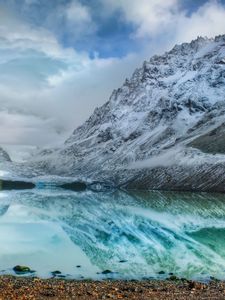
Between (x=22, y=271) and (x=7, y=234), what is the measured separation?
118 feet

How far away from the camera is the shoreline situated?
36.7 meters

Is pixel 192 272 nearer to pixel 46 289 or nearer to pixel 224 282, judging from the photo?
pixel 224 282

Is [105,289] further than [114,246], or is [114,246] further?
[114,246]

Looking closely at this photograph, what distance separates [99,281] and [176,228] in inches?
2305

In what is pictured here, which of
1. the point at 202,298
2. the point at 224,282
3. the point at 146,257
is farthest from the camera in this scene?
the point at 146,257

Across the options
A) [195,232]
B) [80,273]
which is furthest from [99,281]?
[195,232]

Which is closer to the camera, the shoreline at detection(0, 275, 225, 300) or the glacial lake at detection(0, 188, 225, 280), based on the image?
the shoreline at detection(0, 275, 225, 300)

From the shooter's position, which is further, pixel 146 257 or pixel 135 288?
pixel 146 257

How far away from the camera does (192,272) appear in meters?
56.4

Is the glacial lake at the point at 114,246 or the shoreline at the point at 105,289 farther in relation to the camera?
the glacial lake at the point at 114,246

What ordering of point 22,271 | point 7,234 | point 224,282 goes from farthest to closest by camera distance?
point 7,234, point 22,271, point 224,282

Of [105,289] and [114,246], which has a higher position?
[114,246]

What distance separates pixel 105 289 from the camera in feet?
135

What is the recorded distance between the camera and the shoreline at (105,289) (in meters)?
36.7
